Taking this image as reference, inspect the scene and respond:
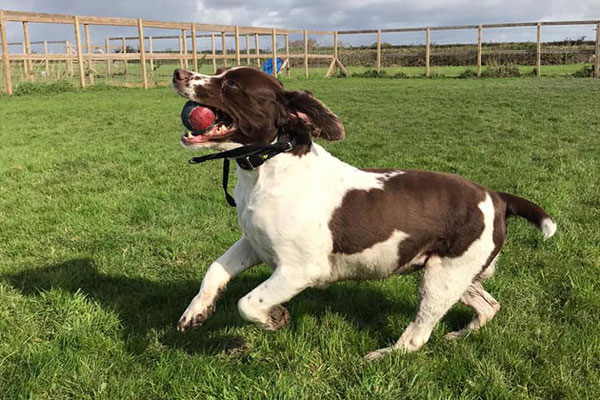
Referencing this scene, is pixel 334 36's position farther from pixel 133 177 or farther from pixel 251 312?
pixel 251 312

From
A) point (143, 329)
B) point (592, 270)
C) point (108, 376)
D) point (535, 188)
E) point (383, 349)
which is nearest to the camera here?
point (108, 376)

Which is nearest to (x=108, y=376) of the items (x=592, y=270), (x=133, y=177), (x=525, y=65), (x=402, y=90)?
(x=592, y=270)

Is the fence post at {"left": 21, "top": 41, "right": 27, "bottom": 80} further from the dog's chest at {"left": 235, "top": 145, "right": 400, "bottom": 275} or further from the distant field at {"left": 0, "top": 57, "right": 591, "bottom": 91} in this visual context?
the dog's chest at {"left": 235, "top": 145, "right": 400, "bottom": 275}

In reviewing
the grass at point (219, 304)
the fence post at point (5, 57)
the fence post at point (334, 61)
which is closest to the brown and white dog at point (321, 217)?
the grass at point (219, 304)

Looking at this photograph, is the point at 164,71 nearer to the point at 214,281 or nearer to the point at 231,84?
the point at 231,84

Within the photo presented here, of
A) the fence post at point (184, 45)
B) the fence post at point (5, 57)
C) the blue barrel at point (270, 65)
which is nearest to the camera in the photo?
the fence post at point (5, 57)

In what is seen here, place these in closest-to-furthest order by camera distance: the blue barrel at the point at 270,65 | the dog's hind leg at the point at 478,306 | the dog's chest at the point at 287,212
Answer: the dog's chest at the point at 287,212 < the dog's hind leg at the point at 478,306 < the blue barrel at the point at 270,65

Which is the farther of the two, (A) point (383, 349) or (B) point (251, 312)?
(A) point (383, 349)

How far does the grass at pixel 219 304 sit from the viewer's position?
287 centimetres

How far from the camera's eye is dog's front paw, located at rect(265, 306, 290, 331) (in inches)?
120

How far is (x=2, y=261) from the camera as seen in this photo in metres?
4.48

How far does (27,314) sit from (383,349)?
7.91ft

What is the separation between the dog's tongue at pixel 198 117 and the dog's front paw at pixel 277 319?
1124mm

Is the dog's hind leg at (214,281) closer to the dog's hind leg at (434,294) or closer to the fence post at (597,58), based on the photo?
the dog's hind leg at (434,294)
